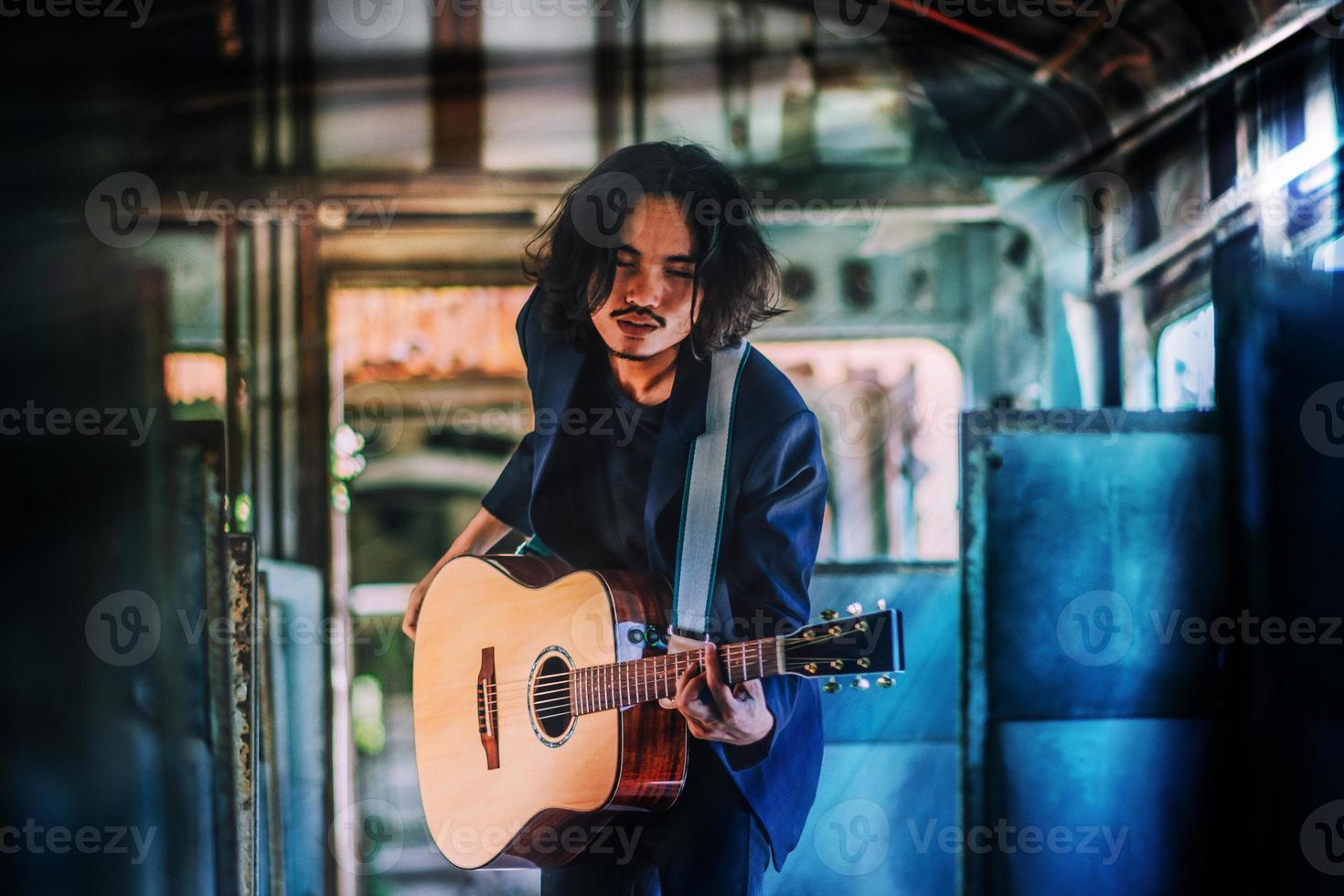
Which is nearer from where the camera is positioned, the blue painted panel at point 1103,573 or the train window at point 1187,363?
the blue painted panel at point 1103,573

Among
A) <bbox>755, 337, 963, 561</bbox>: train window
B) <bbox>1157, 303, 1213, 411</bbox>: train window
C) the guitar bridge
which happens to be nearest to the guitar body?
the guitar bridge

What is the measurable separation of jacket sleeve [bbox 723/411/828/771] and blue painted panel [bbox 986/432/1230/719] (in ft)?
1.35

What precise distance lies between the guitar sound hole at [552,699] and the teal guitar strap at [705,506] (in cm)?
27

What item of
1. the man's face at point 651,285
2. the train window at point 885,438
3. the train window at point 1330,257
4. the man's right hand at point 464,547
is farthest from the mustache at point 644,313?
the train window at point 1330,257

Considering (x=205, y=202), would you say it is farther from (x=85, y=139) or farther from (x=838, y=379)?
(x=838, y=379)

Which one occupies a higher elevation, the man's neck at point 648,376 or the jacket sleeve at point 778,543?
the man's neck at point 648,376

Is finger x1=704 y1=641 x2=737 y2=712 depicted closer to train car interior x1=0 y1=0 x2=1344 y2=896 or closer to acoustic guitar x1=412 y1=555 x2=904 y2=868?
acoustic guitar x1=412 y1=555 x2=904 y2=868

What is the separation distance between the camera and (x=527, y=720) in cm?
256

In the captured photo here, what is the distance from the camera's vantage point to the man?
Answer: 8.37ft

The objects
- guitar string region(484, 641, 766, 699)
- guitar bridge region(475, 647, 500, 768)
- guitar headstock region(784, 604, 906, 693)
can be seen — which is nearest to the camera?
guitar headstock region(784, 604, 906, 693)

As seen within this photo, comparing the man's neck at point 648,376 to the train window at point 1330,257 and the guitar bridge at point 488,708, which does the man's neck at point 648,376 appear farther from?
the train window at point 1330,257

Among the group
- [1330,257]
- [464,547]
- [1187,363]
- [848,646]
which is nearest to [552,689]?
[464,547]

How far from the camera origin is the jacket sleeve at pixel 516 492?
8.95 feet

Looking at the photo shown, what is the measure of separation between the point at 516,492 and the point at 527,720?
1.78 ft
